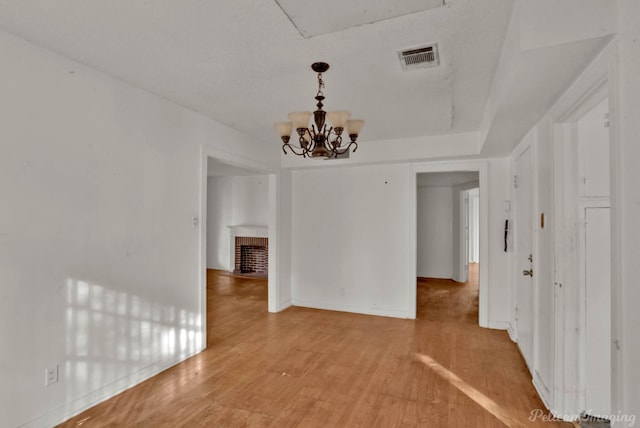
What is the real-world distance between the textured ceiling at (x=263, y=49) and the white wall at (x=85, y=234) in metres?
0.31

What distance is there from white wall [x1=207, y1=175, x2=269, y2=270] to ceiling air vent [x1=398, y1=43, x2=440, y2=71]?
18.5 ft

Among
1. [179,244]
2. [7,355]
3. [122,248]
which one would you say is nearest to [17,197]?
[122,248]

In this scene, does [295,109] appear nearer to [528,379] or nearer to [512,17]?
[512,17]

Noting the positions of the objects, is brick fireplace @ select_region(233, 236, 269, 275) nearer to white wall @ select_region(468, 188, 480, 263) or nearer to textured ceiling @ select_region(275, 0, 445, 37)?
white wall @ select_region(468, 188, 480, 263)

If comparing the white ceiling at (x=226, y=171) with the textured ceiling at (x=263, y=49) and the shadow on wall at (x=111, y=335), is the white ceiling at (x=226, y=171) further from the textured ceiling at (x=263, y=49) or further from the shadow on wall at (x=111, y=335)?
the shadow on wall at (x=111, y=335)

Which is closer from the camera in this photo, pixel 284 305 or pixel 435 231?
pixel 284 305

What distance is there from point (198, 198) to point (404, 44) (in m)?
2.44

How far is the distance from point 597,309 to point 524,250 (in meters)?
1.24

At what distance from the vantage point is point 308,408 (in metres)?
2.44

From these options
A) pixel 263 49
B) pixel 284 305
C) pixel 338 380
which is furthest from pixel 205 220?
pixel 284 305

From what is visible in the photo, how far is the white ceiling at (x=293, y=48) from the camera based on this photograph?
1.71 meters

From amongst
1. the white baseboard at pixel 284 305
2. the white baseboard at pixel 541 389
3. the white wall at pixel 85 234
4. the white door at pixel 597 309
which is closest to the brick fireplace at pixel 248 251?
the white baseboard at pixel 284 305

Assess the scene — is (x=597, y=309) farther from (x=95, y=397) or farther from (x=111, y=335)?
(x=95, y=397)

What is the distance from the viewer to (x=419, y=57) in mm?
2211
